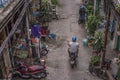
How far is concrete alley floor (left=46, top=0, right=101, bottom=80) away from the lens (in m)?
12.5

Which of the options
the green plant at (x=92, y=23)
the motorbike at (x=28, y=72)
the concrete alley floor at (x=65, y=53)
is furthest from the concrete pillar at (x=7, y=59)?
the green plant at (x=92, y=23)

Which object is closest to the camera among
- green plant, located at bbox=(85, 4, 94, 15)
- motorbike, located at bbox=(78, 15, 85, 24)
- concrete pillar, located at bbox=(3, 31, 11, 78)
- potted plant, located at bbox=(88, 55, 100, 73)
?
concrete pillar, located at bbox=(3, 31, 11, 78)

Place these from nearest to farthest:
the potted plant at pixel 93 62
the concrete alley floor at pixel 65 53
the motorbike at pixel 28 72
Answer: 1. the motorbike at pixel 28 72
2. the concrete alley floor at pixel 65 53
3. the potted plant at pixel 93 62

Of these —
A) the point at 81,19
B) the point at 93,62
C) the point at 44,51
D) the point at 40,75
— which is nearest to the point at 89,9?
the point at 81,19

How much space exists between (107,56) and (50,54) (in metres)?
3.80

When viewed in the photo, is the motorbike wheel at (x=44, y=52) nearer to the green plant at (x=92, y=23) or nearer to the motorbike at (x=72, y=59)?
the motorbike at (x=72, y=59)

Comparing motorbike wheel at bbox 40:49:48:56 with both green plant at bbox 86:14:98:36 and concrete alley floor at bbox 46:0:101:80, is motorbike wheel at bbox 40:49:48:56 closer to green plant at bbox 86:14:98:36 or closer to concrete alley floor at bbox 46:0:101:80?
concrete alley floor at bbox 46:0:101:80

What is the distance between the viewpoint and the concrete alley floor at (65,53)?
492 inches

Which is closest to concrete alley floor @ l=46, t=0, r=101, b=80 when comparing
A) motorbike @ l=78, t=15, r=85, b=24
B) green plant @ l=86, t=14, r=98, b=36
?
motorbike @ l=78, t=15, r=85, b=24

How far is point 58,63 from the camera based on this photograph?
13.7 metres

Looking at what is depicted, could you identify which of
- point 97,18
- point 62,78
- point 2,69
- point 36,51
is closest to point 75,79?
point 62,78

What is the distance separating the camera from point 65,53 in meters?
15.0

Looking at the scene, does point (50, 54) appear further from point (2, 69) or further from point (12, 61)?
point (2, 69)

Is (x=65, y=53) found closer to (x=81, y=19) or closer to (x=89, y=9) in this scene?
(x=81, y=19)
